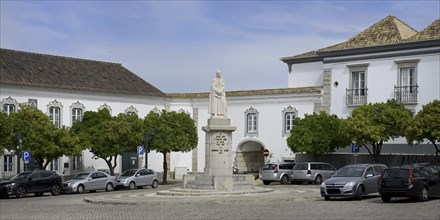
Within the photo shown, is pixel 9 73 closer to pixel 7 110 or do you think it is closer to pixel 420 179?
pixel 7 110

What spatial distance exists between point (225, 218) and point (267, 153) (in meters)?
33.1

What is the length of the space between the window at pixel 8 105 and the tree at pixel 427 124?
25523 mm

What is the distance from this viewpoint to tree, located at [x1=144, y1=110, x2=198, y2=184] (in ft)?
164

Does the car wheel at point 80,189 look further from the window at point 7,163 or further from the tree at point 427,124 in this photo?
the tree at point 427,124

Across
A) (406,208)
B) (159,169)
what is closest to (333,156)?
(159,169)

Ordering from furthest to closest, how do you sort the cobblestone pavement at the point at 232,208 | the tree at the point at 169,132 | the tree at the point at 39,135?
the tree at the point at 169,132, the tree at the point at 39,135, the cobblestone pavement at the point at 232,208

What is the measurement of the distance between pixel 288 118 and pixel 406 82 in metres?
9.63

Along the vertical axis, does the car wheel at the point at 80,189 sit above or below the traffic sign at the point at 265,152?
below

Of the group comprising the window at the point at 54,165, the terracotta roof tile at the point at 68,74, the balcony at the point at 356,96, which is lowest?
the window at the point at 54,165

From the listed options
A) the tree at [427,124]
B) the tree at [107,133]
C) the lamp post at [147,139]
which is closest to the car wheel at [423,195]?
the tree at [427,124]

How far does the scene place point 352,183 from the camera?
28.5 metres

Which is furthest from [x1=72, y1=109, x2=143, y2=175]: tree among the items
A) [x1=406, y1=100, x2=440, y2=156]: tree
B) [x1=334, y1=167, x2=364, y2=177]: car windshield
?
[x1=334, y1=167, x2=364, y2=177]: car windshield

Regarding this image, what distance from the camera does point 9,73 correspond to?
1986 inches

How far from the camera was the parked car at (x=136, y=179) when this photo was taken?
4375 centimetres
